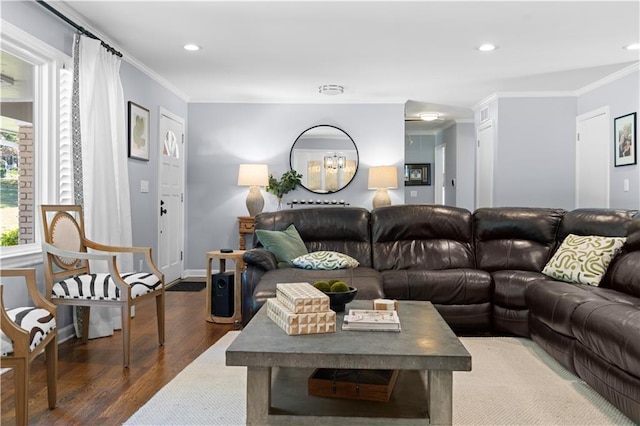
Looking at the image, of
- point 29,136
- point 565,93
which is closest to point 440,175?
point 565,93

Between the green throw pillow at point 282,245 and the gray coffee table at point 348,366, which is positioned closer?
the gray coffee table at point 348,366

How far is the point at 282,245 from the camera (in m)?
3.87

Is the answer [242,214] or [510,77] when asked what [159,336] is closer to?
[242,214]

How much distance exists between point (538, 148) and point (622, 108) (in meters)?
1.21

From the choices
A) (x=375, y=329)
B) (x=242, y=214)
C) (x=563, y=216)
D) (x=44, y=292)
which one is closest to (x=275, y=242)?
(x=44, y=292)

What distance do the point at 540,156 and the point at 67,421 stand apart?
→ 6018 mm

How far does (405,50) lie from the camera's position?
4.63 metres

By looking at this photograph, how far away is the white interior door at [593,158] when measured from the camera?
575cm

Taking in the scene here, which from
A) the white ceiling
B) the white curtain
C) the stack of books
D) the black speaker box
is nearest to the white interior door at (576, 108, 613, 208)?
the white ceiling

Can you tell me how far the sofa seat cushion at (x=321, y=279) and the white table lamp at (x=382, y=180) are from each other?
8.88 feet

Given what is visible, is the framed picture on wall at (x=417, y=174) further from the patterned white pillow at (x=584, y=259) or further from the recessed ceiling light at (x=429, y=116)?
the patterned white pillow at (x=584, y=259)

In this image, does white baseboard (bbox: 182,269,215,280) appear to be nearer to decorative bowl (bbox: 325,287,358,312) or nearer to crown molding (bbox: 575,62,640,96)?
decorative bowl (bbox: 325,287,358,312)

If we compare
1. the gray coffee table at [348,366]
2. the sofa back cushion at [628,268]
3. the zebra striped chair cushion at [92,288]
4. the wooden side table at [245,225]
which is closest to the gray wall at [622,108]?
the sofa back cushion at [628,268]

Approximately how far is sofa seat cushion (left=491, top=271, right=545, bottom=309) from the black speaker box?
2049mm
